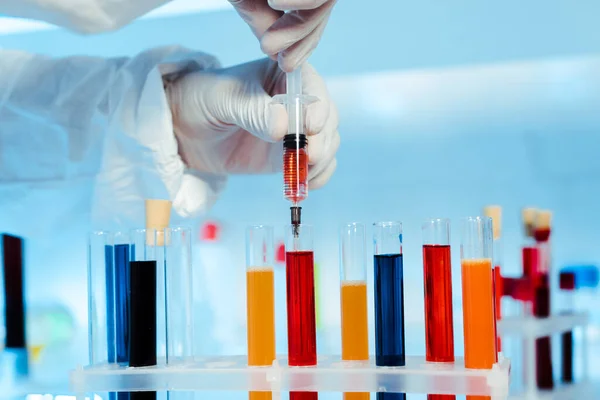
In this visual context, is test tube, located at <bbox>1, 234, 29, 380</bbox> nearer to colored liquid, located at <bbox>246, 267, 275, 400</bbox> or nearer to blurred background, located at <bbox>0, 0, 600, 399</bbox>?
blurred background, located at <bbox>0, 0, 600, 399</bbox>

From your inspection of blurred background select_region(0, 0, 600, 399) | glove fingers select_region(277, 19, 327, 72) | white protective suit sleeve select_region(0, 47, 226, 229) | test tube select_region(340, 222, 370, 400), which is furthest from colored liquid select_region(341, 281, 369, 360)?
blurred background select_region(0, 0, 600, 399)

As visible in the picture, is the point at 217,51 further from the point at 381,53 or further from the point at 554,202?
the point at 554,202

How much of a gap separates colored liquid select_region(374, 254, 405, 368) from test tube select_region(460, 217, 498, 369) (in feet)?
0.32

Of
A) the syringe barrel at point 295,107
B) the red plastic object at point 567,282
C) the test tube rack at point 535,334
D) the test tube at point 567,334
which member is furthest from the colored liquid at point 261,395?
the red plastic object at point 567,282

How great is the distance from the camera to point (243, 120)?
52.9 inches

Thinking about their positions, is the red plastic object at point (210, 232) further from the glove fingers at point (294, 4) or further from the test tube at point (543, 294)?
the glove fingers at point (294, 4)

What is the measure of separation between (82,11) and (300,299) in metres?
0.78

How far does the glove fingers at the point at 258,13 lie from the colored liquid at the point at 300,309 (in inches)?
15.8

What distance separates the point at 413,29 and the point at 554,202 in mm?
1156

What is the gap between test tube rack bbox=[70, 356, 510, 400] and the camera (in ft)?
3.31

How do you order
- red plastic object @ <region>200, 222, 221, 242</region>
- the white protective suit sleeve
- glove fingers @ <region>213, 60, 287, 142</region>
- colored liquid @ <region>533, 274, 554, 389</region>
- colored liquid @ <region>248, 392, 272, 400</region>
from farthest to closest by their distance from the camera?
red plastic object @ <region>200, 222, 221, 242</region> → colored liquid @ <region>533, 274, 554, 389</region> → the white protective suit sleeve → glove fingers @ <region>213, 60, 287, 142</region> → colored liquid @ <region>248, 392, 272, 400</region>

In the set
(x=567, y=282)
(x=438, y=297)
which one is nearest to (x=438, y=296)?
(x=438, y=297)

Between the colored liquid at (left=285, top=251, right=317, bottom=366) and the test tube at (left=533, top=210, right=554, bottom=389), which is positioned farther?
the test tube at (left=533, top=210, right=554, bottom=389)

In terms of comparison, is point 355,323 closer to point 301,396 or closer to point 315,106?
point 301,396
